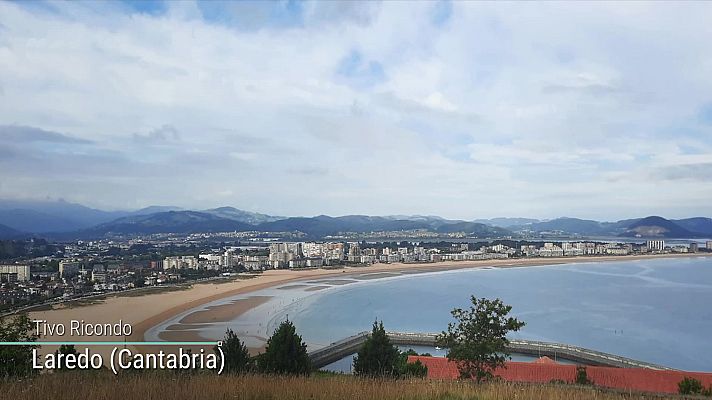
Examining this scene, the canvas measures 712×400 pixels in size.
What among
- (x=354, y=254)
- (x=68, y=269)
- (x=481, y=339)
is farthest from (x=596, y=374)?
(x=354, y=254)

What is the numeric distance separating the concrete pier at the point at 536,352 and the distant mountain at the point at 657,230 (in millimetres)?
135790

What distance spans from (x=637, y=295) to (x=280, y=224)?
112m

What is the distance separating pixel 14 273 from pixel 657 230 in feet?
493

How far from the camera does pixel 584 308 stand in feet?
102

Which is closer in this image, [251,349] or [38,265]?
[251,349]

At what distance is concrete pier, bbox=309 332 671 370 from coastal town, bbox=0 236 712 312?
1378 centimetres

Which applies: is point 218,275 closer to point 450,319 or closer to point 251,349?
point 450,319

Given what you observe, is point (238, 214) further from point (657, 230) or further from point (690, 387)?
point (690, 387)

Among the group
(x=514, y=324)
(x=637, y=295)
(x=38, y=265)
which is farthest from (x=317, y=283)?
(x=514, y=324)

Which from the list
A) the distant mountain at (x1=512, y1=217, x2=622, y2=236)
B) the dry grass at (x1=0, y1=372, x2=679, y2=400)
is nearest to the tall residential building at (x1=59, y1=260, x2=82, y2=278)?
the dry grass at (x1=0, y1=372, x2=679, y2=400)

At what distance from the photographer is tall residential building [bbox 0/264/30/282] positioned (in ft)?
96.7

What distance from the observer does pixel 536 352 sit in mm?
19312

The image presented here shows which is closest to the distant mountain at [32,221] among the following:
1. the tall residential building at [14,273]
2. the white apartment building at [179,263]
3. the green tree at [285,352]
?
the white apartment building at [179,263]

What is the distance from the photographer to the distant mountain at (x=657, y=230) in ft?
458
